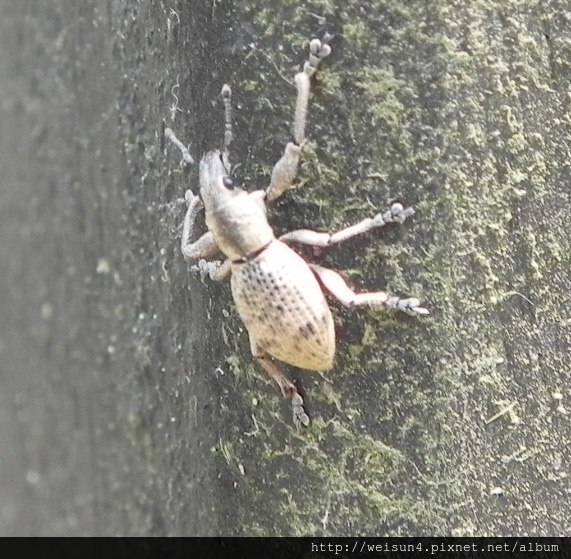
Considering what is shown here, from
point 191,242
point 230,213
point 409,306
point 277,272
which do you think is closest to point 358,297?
point 409,306

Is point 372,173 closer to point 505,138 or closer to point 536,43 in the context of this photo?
point 505,138

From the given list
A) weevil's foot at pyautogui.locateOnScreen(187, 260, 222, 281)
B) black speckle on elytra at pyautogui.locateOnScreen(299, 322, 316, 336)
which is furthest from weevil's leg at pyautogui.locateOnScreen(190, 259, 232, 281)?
black speckle on elytra at pyautogui.locateOnScreen(299, 322, 316, 336)

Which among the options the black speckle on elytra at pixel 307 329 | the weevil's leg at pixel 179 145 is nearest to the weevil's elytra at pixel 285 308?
the black speckle on elytra at pixel 307 329

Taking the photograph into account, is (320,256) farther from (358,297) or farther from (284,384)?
(284,384)

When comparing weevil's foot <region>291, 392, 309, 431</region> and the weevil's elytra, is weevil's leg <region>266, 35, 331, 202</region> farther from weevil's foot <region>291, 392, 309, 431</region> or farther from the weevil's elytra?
weevil's foot <region>291, 392, 309, 431</region>

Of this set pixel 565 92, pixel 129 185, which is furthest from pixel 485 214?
pixel 129 185
